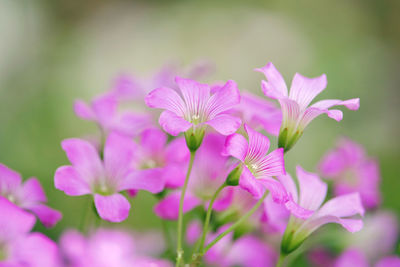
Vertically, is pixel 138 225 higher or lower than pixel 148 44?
lower

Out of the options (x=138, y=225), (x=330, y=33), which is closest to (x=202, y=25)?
(x=330, y=33)

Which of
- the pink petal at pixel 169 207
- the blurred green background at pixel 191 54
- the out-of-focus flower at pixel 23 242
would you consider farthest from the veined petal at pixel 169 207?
the blurred green background at pixel 191 54

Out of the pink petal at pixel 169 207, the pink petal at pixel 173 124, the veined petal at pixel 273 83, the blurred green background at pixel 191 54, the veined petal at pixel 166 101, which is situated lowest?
the blurred green background at pixel 191 54

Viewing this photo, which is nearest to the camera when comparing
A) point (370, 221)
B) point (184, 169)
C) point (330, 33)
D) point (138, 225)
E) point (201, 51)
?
point (184, 169)

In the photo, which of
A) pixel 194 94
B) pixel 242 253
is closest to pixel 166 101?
pixel 194 94

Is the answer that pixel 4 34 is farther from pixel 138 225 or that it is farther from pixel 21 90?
pixel 138 225

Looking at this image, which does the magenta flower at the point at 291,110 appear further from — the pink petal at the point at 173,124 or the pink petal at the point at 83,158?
the pink petal at the point at 83,158

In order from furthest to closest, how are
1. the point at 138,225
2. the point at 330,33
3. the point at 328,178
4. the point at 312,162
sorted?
the point at 330,33, the point at 312,162, the point at 138,225, the point at 328,178
